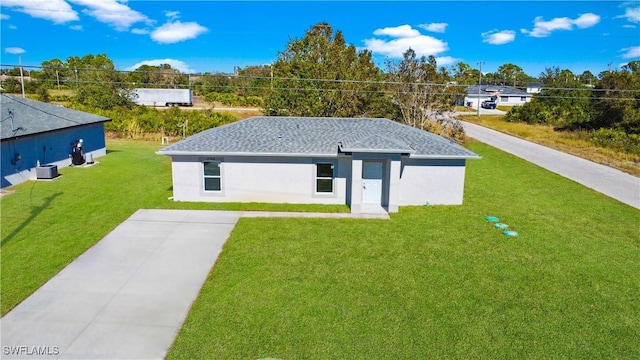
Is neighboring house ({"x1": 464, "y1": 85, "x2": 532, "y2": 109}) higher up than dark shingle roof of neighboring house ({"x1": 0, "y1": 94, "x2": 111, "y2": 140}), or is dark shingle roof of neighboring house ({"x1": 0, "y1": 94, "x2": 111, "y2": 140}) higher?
neighboring house ({"x1": 464, "y1": 85, "x2": 532, "y2": 109})

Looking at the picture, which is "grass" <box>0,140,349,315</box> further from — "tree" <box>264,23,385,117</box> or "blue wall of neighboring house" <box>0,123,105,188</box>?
"tree" <box>264,23,385,117</box>

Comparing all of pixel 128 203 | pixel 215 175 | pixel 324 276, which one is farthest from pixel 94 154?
pixel 324 276

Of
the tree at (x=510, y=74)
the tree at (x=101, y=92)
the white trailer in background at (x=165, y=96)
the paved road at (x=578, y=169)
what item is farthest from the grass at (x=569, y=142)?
the tree at (x=510, y=74)

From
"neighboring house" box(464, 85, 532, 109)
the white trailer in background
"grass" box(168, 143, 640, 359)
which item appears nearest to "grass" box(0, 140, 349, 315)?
"grass" box(168, 143, 640, 359)

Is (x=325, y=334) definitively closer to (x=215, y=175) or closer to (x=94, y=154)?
(x=215, y=175)

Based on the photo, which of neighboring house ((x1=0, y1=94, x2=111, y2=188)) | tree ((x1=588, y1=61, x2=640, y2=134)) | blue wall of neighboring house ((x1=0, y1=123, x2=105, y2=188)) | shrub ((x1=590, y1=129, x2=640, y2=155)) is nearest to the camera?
blue wall of neighboring house ((x1=0, y1=123, x2=105, y2=188))

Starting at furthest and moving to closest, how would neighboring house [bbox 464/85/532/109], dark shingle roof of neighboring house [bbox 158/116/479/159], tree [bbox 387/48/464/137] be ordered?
1. neighboring house [bbox 464/85/532/109]
2. tree [bbox 387/48/464/137]
3. dark shingle roof of neighboring house [bbox 158/116/479/159]

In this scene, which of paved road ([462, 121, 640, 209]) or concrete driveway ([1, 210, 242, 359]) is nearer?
concrete driveway ([1, 210, 242, 359])
